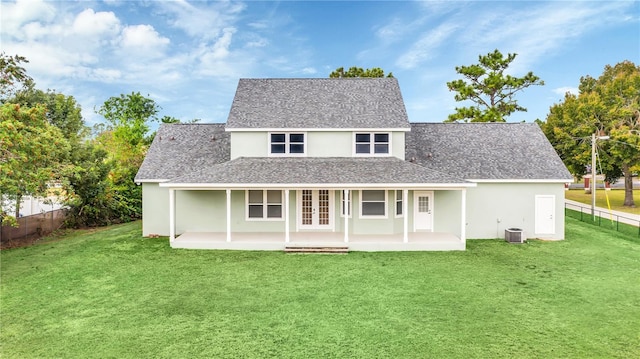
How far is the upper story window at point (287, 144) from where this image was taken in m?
16.1

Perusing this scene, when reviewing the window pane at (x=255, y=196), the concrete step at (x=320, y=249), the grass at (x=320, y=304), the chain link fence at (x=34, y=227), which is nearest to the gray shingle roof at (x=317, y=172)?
the window pane at (x=255, y=196)

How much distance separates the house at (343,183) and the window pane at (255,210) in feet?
0.15

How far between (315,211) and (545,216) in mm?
10694

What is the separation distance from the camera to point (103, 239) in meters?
15.5

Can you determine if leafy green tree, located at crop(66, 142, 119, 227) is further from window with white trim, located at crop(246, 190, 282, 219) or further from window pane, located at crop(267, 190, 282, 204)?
window pane, located at crop(267, 190, 282, 204)

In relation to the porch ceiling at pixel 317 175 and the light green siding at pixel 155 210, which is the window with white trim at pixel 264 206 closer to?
the porch ceiling at pixel 317 175

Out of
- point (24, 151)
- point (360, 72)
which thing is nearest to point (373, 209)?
point (24, 151)

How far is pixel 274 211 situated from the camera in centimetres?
1526

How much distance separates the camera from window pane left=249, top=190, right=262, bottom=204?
15.1 m

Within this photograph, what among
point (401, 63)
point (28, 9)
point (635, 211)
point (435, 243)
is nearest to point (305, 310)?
point (435, 243)

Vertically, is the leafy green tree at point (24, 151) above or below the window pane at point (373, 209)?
above

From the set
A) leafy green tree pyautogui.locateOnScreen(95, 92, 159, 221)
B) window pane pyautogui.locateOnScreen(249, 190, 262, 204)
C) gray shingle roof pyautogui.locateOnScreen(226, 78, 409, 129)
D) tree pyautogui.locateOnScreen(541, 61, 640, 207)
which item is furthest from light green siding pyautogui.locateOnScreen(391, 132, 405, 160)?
tree pyautogui.locateOnScreen(541, 61, 640, 207)

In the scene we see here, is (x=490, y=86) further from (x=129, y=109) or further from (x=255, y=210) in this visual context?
(x=129, y=109)

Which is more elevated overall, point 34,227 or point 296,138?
point 296,138
